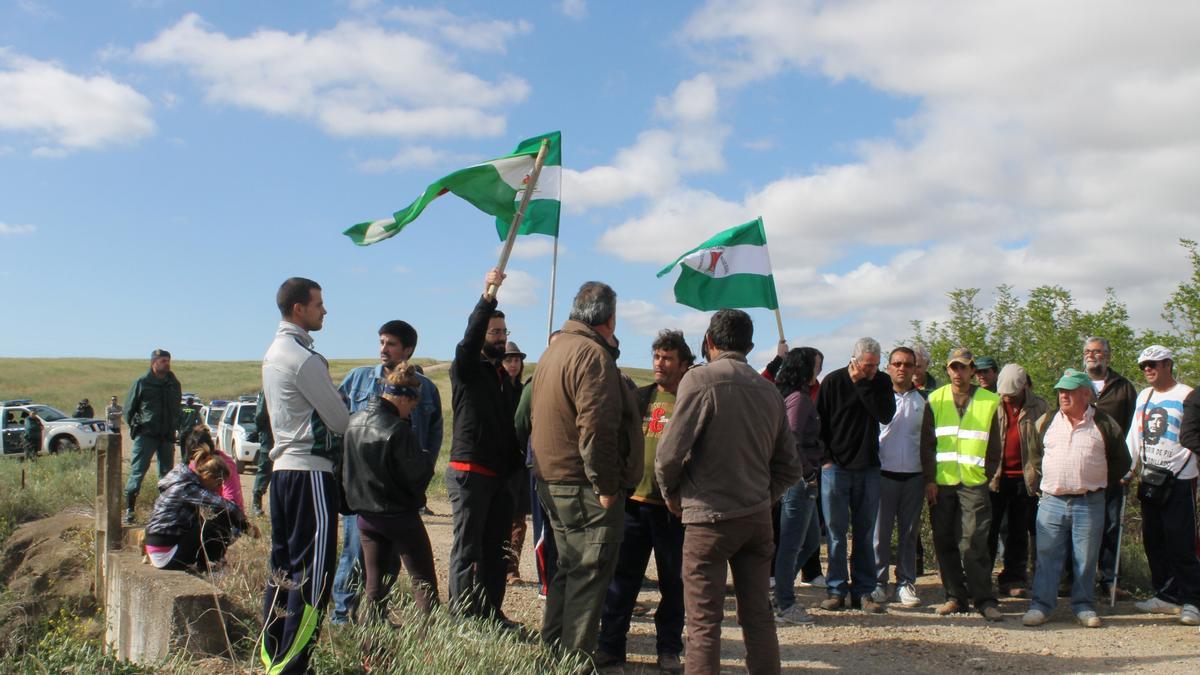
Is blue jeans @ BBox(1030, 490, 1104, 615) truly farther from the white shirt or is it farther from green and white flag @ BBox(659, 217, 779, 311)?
green and white flag @ BBox(659, 217, 779, 311)

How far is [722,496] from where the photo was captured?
497 cm

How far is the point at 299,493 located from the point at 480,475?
4.36 ft

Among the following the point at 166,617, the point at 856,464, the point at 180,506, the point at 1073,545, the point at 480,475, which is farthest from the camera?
the point at 856,464

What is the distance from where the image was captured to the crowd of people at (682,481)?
497cm

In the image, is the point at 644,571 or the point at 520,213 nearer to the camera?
the point at 644,571

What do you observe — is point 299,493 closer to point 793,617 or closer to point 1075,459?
point 793,617

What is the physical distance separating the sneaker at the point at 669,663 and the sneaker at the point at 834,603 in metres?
2.21

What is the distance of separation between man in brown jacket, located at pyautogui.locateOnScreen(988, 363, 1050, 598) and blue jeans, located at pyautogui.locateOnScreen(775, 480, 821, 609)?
1.85 meters

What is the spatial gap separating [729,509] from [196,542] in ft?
13.7

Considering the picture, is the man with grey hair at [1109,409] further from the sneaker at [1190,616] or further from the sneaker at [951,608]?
the sneaker at [951,608]

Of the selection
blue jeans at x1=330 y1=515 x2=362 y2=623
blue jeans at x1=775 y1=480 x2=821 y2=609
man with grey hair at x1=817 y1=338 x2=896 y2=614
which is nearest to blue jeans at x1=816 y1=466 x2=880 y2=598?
man with grey hair at x1=817 y1=338 x2=896 y2=614

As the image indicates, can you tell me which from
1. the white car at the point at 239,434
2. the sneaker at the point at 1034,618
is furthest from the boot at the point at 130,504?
the white car at the point at 239,434

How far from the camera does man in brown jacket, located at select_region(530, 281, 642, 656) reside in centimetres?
504

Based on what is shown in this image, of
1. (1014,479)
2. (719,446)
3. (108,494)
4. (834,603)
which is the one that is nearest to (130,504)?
(108,494)
